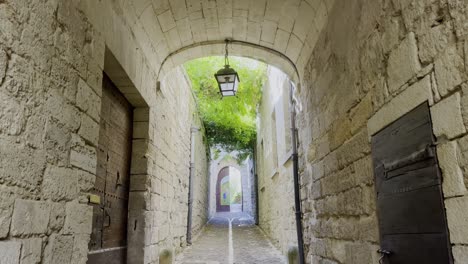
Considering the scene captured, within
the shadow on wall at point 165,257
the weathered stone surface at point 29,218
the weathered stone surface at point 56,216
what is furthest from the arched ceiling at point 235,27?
the shadow on wall at point 165,257

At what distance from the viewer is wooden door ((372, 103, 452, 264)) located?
154 centimetres

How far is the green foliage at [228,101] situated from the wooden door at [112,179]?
4924 millimetres

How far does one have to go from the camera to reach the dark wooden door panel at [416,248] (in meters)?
1.51

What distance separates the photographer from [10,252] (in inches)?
61.7

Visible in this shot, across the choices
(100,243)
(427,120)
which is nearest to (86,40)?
(100,243)

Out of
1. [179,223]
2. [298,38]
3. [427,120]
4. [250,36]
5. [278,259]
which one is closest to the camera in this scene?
[427,120]

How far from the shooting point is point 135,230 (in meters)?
3.87

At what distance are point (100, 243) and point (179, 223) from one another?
389cm

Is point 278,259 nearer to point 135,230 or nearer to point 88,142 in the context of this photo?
point 135,230

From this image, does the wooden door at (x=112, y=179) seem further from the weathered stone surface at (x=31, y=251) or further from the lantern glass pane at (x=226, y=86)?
the lantern glass pane at (x=226, y=86)

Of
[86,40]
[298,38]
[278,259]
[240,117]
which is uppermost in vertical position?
[240,117]

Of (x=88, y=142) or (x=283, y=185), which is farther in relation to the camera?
(x=283, y=185)

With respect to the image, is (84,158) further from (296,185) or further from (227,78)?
(296,185)

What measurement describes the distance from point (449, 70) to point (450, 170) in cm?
39
